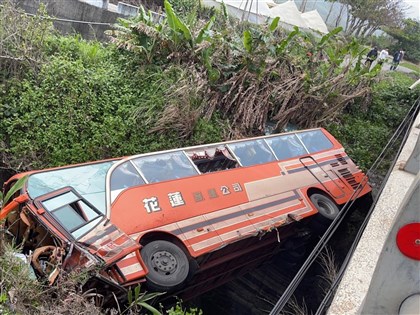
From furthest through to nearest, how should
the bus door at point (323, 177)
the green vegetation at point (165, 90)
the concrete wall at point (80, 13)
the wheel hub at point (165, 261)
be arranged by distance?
the concrete wall at point (80, 13) → the bus door at point (323, 177) → the green vegetation at point (165, 90) → the wheel hub at point (165, 261)

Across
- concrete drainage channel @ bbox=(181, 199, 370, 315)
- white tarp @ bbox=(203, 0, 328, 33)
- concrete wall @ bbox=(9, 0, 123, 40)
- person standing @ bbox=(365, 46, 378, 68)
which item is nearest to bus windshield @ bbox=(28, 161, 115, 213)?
concrete drainage channel @ bbox=(181, 199, 370, 315)

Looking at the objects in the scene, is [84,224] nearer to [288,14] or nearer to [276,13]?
[276,13]

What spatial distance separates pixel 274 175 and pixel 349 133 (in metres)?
5.49

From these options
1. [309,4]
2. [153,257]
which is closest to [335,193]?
[153,257]

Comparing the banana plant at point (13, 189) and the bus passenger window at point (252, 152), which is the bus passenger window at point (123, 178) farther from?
the bus passenger window at point (252, 152)

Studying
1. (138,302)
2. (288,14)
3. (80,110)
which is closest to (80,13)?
(80,110)

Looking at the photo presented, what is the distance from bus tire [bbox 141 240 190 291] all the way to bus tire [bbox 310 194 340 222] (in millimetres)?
3448

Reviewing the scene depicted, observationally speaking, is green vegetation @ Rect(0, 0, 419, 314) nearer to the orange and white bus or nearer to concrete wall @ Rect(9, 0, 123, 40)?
concrete wall @ Rect(9, 0, 123, 40)

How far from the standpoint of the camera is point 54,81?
349 inches

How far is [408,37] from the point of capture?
A: 94.1 ft

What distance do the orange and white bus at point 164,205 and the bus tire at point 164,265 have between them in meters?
0.01

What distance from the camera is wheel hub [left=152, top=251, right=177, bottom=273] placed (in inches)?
233

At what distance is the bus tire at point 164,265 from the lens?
5.80 m

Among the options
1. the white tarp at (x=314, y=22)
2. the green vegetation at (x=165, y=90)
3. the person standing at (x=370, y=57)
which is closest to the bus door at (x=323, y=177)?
the green vegetation at (x=165, y=90)
